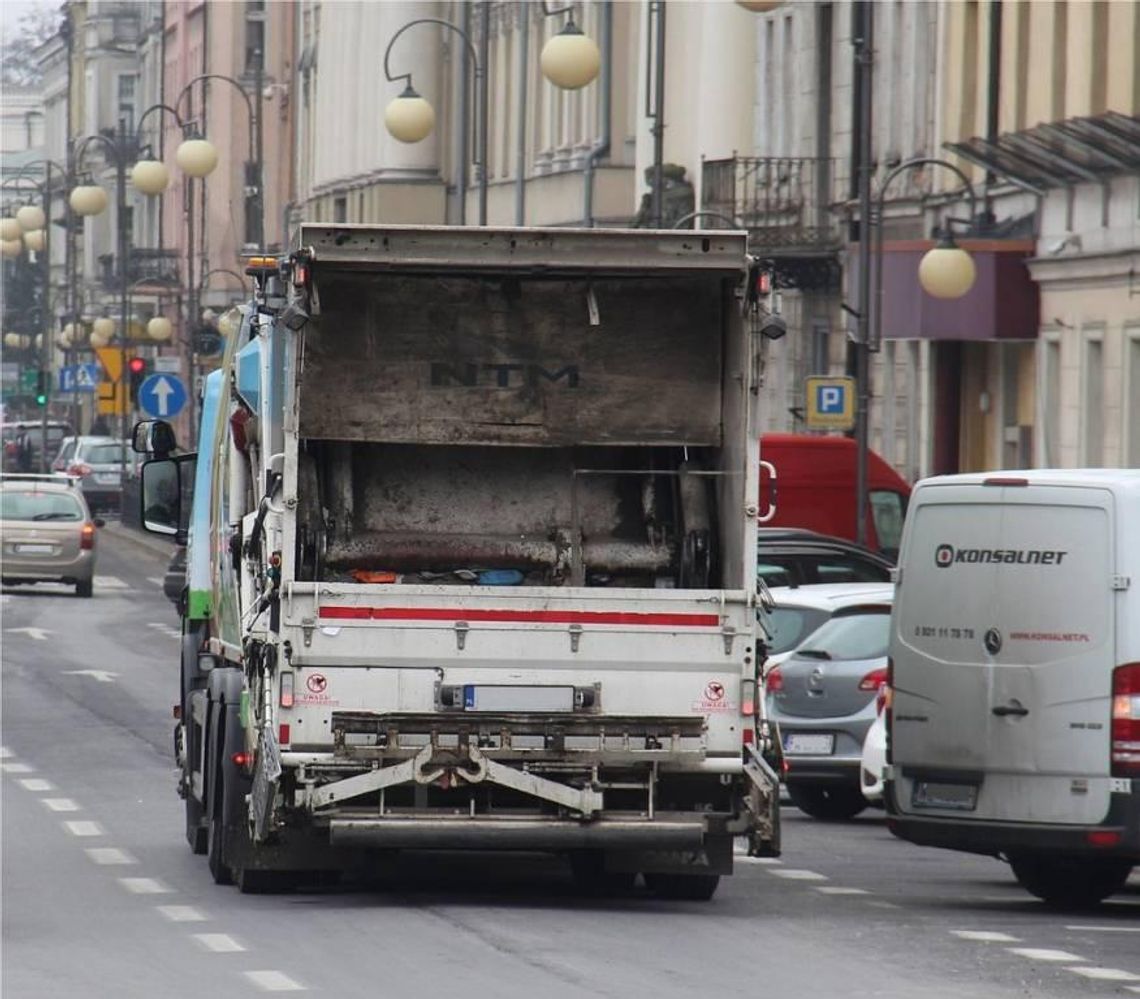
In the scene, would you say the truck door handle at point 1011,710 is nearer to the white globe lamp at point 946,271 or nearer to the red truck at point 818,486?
the white globe lamp at point 946,271

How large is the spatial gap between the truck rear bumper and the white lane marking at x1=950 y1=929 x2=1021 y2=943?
116cm

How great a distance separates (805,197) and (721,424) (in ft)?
118

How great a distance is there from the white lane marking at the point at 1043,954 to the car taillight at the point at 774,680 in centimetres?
802

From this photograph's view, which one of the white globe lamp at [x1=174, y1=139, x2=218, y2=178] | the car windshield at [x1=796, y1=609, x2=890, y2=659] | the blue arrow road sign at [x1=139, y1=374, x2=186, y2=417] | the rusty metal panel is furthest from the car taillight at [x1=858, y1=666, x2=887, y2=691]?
the blue arrow road sign at [x1=139, y1=374, x2=186, y2=417]

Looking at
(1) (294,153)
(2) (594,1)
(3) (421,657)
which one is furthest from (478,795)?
(1) (294,153)

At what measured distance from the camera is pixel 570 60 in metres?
36.5

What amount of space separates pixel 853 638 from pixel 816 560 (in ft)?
21.2

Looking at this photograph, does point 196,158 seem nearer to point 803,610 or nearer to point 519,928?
point 803,610

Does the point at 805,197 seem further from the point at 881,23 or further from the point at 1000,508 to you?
the point at 1000,508

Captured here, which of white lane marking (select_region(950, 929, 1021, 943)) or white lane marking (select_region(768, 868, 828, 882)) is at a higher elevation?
white lane marking (select_region(950, 929, 1021, 943))

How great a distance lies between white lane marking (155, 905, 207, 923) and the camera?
624 inches

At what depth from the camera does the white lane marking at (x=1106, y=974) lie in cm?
1409

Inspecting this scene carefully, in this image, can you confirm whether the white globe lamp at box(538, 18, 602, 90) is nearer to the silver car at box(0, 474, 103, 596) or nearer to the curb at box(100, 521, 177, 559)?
the silver car at box(0, 474, 103, 596)

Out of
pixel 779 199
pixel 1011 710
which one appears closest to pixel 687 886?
pixel 1011 710
